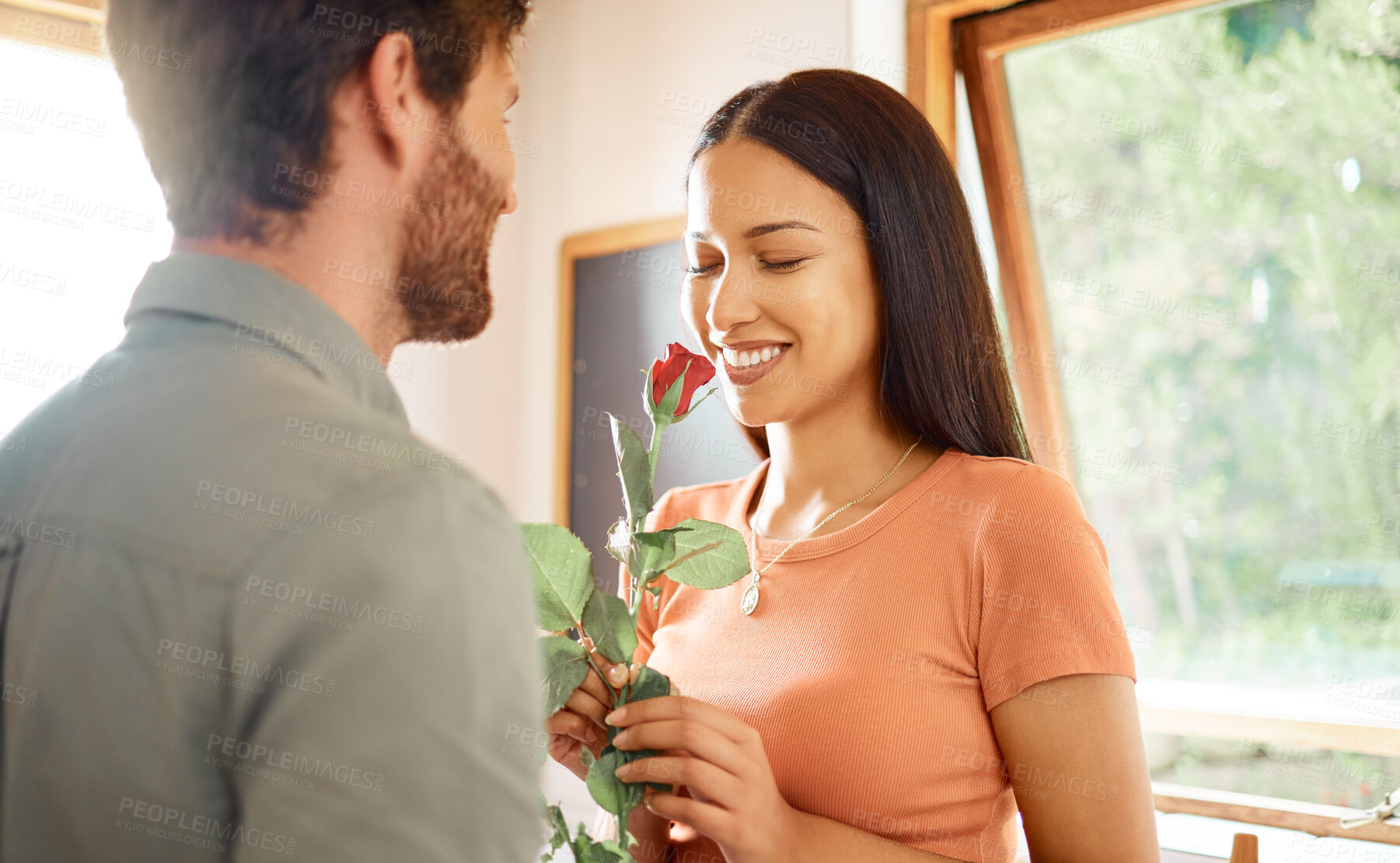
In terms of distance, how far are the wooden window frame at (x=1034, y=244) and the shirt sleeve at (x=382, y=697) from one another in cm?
153

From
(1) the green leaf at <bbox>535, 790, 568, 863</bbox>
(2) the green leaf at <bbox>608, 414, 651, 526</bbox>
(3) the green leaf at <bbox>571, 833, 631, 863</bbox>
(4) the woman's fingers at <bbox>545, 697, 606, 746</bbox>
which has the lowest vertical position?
(3) the green leaf at <bbox>571, 833, 631, 863</bbox>

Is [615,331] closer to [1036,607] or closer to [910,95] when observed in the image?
[910,95]

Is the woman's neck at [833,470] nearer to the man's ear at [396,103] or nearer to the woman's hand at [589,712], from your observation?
the woman's hand at [589,712]

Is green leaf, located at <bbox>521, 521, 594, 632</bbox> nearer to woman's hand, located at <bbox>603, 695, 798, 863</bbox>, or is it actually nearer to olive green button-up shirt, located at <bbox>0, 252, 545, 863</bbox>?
woman's hand, located at <bbox>603, 695, 798, 863</bbox>

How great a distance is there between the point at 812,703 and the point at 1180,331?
4.64 feet

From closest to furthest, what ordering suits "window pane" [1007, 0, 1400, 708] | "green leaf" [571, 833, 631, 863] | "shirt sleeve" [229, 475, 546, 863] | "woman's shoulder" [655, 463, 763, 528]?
"shirt sleeve" [229, 475, 546, 863]
"green leaf" [571, 833, 631, 863]
"woman's shoulder" [655, 463, 763, 528]
"window pane" [1007, 0, 1400, 708]

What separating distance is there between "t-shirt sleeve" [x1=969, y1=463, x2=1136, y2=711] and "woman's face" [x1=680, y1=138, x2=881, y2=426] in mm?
254

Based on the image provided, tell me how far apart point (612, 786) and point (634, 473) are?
0.25 m

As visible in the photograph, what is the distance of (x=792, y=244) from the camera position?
3.49 feet

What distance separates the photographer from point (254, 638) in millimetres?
395

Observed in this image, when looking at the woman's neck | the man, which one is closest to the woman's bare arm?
the woman's neck

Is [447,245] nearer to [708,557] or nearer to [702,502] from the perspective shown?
[708,557]

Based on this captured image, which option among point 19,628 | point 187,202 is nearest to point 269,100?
point 187,202

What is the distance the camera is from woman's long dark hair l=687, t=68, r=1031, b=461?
3.62 ft
